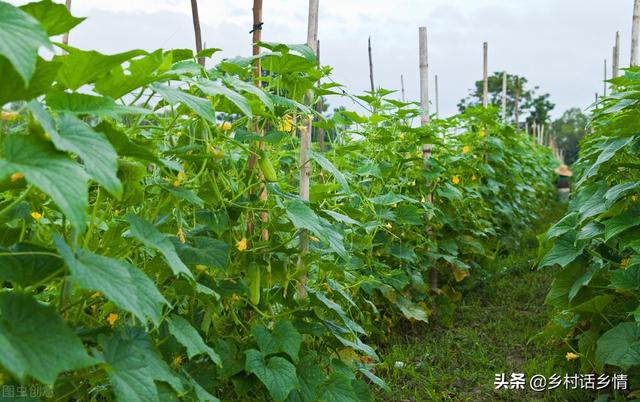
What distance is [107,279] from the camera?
1123mm

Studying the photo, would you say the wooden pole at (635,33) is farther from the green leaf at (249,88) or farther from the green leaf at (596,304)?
the green leaf at (249,88)

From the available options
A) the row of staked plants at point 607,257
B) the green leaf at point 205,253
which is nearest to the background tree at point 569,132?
the row of staked plants at point 607,257

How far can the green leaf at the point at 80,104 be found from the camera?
1.21 meters

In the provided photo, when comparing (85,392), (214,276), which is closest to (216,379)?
(214,276)

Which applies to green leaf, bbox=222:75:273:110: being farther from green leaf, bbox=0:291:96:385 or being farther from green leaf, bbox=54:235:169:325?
green leaf, bbox=0:291:96:385

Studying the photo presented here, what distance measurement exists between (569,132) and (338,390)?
39.8m

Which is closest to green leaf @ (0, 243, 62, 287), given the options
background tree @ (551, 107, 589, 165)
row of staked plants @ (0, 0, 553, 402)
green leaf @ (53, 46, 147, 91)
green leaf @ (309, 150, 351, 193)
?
row of staked plants @ (0, 0, 553, 402)

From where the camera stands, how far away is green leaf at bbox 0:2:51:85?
3.03ft

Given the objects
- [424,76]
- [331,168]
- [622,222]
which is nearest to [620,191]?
[622,222]

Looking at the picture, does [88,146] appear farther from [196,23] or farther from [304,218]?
[196,23]

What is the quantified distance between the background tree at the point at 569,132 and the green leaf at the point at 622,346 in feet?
115

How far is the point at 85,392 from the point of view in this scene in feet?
5.22

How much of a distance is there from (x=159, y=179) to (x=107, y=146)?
0.65 m

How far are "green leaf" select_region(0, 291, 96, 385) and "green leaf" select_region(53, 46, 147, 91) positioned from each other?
393 millimetres
